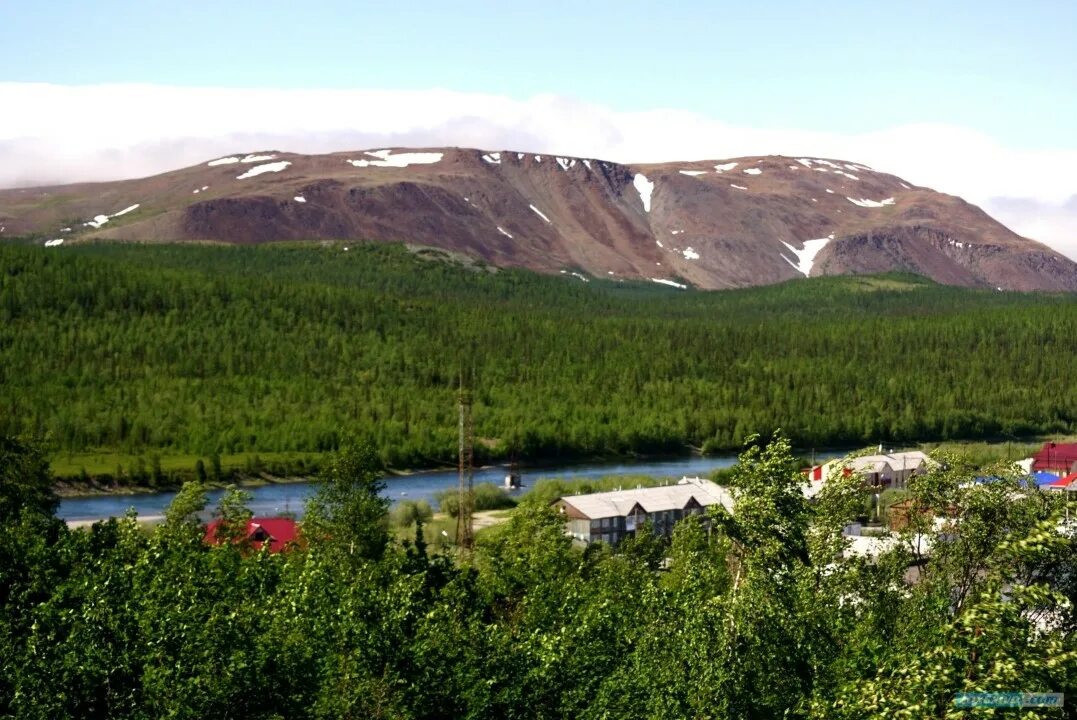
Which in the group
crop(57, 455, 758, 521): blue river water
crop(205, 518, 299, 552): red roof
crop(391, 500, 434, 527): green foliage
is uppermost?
crop(205, 518, 299, 552): red roof

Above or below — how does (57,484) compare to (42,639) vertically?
below

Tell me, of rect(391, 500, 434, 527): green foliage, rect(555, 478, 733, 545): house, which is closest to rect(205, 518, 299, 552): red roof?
rect(391, 500, 434, 527): green foliage

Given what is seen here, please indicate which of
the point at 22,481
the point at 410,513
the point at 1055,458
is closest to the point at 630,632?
the point at 22,481

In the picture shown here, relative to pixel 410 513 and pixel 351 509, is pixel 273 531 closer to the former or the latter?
pixel 351 509

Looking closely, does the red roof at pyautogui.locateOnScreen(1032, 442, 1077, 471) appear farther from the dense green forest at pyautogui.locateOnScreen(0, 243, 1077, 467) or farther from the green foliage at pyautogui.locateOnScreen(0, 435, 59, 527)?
the green foliage at pyautogui.locateOnScreen(0, 435, 59, 527)

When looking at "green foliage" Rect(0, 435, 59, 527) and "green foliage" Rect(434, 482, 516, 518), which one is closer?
"green foliage" Rect(0, 435, 59, 527)

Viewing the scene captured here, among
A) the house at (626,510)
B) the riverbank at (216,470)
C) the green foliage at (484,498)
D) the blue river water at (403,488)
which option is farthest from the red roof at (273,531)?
the riverbank at (216,470)

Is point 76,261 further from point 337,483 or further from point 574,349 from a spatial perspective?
point 337,483

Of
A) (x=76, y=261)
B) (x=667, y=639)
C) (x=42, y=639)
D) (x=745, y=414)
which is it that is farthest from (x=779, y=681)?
(x=76, y=261)
